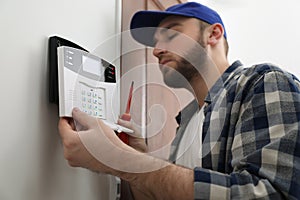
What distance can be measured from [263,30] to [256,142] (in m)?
1.19

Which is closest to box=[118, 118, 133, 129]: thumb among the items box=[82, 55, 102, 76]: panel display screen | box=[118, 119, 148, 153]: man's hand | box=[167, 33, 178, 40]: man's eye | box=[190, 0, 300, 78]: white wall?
box=[118, 119, 148, 153]: man's hand

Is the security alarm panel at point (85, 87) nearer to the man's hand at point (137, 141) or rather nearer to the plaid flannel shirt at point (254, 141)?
the man's hand at point (137, 141)

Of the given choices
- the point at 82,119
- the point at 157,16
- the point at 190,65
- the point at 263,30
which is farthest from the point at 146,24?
the point at 263,30

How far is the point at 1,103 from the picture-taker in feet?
1.86

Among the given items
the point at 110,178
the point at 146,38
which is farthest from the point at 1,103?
the point at 146,38

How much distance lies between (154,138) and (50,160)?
44 centimetres

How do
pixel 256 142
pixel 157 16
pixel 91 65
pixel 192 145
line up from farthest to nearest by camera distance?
pixel 157 16 → pixel 192 145 → pixel 91 65 → pixel 256 142

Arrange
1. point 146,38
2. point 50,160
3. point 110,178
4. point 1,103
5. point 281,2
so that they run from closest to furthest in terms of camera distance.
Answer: point 1,103
point 50,160
point 110,178
point 146,38
point 281,2

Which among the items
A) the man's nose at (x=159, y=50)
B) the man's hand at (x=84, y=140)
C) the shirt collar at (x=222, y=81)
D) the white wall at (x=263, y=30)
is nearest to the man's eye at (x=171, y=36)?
the man's nose at (x=159, y=50)

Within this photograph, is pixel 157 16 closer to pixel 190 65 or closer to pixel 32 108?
pixel 190 65

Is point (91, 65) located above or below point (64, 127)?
above

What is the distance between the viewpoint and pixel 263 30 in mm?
1707

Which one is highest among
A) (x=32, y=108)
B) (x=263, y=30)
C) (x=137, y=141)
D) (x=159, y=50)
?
(x=263, y=30)

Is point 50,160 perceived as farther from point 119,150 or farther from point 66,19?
point 66,19
